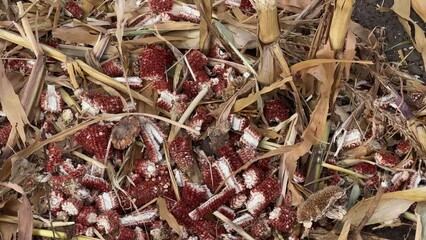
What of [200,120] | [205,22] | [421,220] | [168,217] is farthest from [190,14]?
[421,220]

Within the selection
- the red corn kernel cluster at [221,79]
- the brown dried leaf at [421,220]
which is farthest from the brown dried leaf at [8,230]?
the brown dried leaf at [421,220]

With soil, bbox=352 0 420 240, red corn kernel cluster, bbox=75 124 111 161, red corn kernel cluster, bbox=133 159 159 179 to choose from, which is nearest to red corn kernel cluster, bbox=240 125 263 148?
red corn kernel cluster, bbox=133 159 159 179

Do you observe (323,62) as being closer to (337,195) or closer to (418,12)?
(337,195)

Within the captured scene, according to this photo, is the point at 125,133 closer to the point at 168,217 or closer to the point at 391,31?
the point at 168,217

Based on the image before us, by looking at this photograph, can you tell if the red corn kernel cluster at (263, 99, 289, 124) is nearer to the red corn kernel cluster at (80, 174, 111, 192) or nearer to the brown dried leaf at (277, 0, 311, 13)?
the brown dried leaf at (277, 0, 311, 13)

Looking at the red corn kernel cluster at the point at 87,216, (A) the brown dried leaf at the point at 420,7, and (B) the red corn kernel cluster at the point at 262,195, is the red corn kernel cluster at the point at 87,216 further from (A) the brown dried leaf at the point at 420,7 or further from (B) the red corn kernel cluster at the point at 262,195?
(A) the brown dried leaf at the point at 420,7

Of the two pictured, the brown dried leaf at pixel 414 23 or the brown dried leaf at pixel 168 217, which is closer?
the brown dried leaf at pixel 168 217

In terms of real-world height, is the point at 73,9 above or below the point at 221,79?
above
